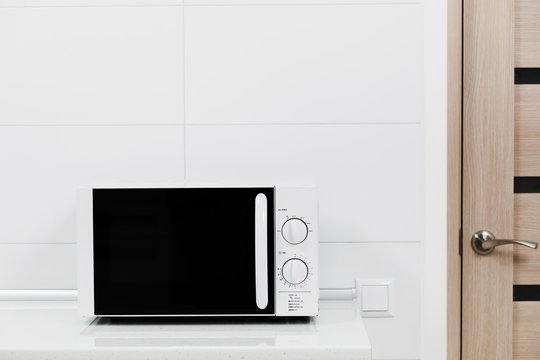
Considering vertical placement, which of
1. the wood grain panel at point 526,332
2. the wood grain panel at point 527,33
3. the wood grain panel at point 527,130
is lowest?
the wood grain panel at point 526,332

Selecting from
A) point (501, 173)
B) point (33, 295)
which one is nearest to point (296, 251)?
point (501, 173)

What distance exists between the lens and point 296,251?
1.24m

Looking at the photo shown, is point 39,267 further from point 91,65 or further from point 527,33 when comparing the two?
point 527,33

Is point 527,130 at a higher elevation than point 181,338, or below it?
higher

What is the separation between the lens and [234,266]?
1.25 m

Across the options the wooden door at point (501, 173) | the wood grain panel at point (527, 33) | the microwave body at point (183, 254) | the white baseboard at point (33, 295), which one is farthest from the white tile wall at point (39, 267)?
the wood grain panel at point (527, 33)

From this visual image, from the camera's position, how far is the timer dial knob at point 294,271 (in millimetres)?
1232

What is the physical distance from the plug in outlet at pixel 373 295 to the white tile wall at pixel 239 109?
0.07ft

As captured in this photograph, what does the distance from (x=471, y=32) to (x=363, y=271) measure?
0.61 m

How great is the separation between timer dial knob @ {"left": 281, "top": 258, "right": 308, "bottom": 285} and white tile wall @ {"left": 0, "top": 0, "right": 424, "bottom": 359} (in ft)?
0.83

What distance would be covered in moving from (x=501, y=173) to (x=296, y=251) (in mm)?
569

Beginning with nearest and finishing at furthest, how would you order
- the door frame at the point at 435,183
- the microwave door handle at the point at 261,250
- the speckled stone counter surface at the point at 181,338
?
the speckled stone counter surface at the point at 181,338 → the microwave door handle at the point at 261,250 → the door frame at the point at 435,183

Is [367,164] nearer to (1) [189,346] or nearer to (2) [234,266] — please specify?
(2) [234,266]

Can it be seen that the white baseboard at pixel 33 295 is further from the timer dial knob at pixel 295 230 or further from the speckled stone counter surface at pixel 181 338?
the timer dial knob at pixel 295 230
